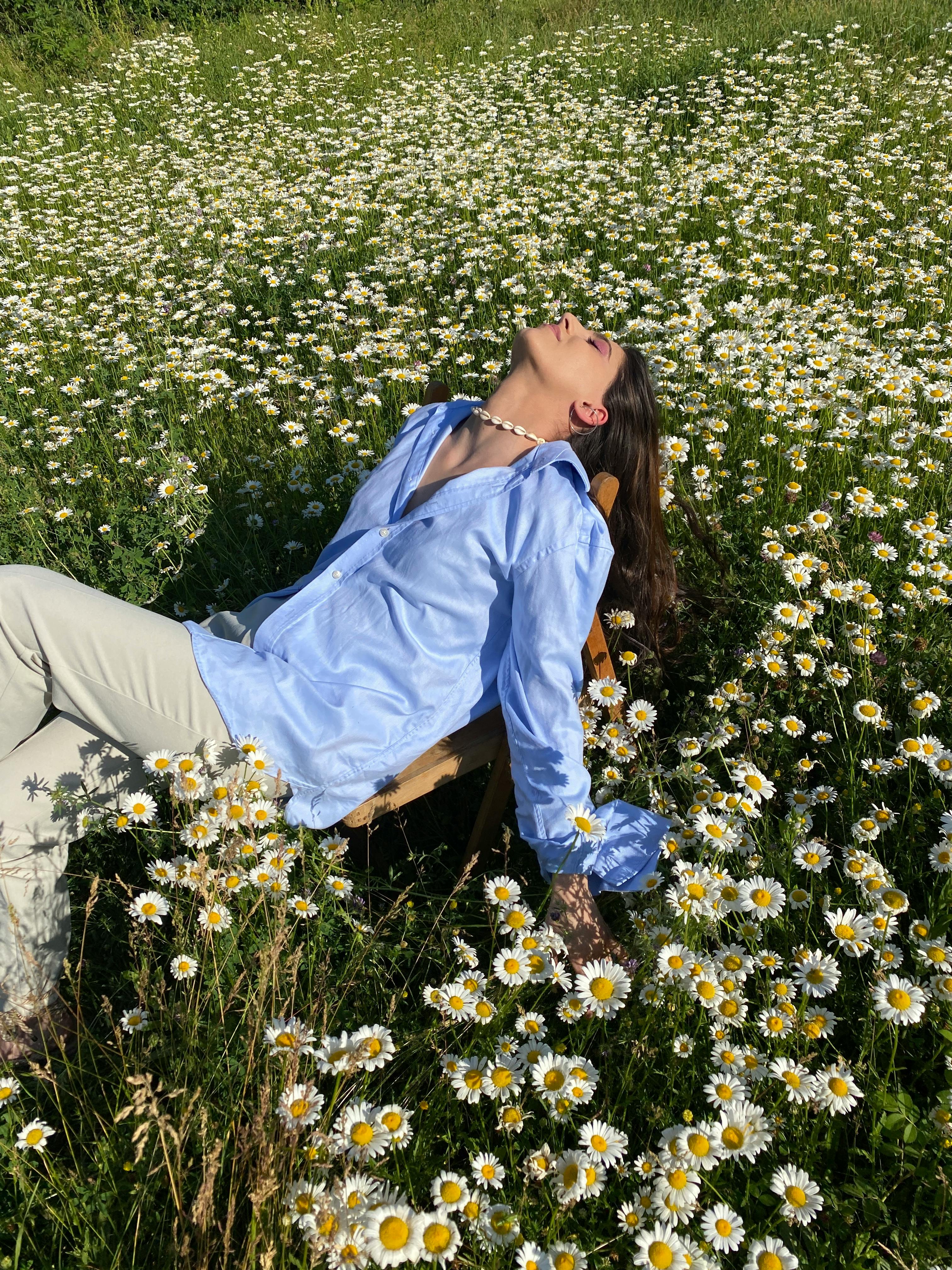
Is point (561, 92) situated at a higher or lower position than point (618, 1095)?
higher

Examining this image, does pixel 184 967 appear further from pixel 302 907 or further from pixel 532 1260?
pixel 532 1260

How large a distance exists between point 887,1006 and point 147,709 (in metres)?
1.77

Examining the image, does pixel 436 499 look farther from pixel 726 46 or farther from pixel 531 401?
pixel 726 46

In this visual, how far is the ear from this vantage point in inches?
99.7

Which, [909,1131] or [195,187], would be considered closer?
[909,1131]

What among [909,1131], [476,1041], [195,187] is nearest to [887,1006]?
[909,1131]

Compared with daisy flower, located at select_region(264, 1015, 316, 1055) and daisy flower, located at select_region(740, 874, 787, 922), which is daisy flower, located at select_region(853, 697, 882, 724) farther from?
daisy flower, located at select_region(264, 1015, 316, 1055)

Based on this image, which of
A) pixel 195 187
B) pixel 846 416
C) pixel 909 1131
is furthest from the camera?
pixel 195 187

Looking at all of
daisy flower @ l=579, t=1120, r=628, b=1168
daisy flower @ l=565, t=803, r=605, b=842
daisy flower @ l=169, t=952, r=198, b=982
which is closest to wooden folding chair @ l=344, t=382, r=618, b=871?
daisy flower @ l=565, t=803, r=605, b=842

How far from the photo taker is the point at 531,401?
2.53m

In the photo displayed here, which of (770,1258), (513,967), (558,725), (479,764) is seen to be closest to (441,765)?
(479,764)

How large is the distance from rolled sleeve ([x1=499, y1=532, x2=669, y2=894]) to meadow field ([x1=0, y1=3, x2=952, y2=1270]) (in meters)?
0.12

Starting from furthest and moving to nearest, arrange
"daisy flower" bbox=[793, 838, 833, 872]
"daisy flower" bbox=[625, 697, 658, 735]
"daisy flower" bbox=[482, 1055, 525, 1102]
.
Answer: "daisy flower" bbox=[625, 697, 658, 735]
"daisy flower" bbox=[793, 838, 833, 872]
"daisy flower" bbox=[482, 1055, 525, 1102]

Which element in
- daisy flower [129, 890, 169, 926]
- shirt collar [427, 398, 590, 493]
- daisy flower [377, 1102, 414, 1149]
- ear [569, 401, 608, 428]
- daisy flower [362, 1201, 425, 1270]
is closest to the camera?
daisy flower [362, 1201, 425, 1270]
